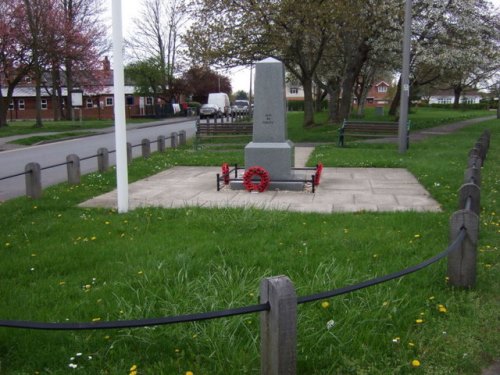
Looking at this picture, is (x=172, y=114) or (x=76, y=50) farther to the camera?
(x=172, y=114)

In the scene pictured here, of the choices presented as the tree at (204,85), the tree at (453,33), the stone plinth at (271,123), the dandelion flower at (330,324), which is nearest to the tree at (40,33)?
the tree at (453,33)

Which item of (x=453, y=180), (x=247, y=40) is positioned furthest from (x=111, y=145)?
(x=453, y=180)

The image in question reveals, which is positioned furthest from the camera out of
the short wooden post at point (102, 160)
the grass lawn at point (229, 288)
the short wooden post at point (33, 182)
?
the short wooden post at point (102, 160)

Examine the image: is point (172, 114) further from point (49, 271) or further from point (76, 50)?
point (49, 271)

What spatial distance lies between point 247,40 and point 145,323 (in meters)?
21.7

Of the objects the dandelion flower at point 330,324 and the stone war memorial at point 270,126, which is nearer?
the dandelion flower at point 330,324

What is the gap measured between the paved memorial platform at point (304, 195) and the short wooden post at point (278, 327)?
5322 millimetres

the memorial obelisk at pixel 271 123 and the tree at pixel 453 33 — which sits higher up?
the tree at pixel 453 33

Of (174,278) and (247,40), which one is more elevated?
(247,40)

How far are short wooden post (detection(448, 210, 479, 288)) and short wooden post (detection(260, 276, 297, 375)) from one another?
7.52 ft

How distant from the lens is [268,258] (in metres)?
5.73

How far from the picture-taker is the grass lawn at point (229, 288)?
12.2 feet

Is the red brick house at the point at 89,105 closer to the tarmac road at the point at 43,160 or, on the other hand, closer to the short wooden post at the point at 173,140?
the tarmac road at the point at 43,160

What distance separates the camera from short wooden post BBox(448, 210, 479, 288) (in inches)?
188
